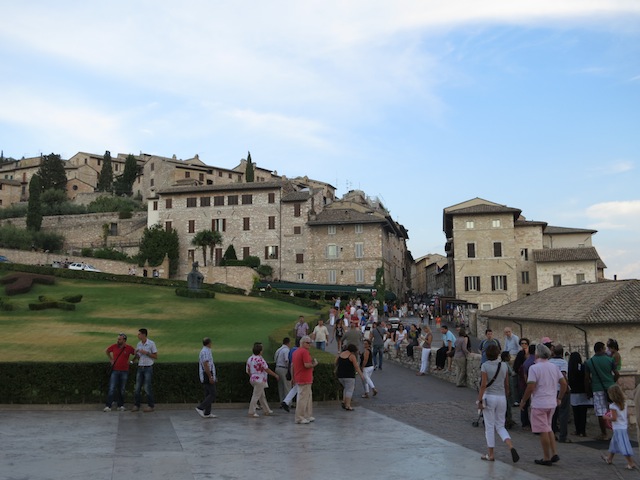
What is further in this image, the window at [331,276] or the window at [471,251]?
the window at [331,276]

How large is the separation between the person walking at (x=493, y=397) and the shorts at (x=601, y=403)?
93.8 inches

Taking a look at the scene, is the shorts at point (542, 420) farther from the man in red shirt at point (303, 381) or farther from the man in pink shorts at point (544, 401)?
the man in red shirt at point (303, 381)

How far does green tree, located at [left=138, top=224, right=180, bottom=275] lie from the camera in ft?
234

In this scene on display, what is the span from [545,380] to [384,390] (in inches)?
335

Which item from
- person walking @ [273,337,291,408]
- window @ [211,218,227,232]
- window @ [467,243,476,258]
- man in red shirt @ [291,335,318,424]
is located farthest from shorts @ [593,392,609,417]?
window @ [211,218,227,232]

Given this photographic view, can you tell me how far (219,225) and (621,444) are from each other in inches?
2615

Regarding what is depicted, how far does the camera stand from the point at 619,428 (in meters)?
9.36

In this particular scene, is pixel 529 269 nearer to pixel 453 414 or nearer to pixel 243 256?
pixel 243 256

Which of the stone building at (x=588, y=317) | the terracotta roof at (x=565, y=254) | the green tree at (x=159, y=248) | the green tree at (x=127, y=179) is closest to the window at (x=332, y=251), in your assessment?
the green tree at (x=159, y=248)

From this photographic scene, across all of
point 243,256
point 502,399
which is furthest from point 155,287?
point 502,399

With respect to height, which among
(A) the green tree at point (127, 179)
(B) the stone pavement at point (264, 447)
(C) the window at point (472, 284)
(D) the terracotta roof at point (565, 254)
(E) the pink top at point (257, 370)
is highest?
(A) the green tree at point (127, 179)

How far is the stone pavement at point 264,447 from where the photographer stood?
8590mm

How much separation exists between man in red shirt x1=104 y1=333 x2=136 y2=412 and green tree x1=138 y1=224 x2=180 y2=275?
193 ft

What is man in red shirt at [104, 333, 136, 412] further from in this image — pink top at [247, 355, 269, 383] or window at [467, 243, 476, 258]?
window at [467, 243, 476, 258]
